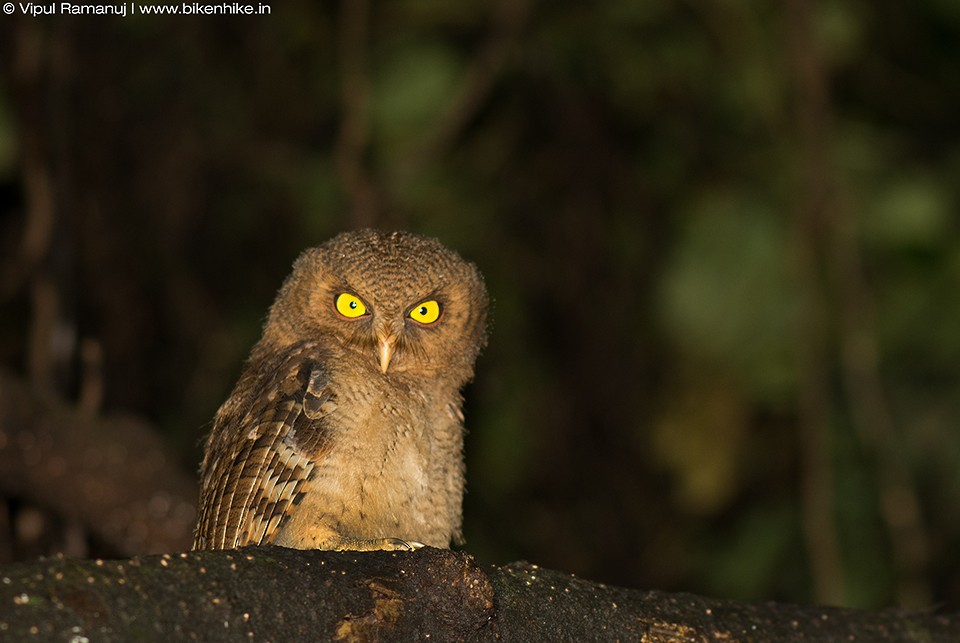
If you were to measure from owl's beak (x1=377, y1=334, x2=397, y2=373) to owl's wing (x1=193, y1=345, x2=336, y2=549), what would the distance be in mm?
166

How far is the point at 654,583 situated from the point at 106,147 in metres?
3.21

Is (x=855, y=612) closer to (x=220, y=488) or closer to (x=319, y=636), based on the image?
(x=319, y=636)

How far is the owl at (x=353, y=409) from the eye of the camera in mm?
2932

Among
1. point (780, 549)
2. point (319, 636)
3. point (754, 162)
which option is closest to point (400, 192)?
point (754, 162)

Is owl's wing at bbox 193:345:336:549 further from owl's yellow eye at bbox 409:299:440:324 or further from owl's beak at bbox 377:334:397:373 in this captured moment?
owl's yellow eye at bbox 409:299:440:324

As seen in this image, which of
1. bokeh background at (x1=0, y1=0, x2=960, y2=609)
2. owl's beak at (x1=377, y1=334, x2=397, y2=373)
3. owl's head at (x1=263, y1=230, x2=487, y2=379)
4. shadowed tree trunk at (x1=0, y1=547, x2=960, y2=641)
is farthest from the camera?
bokeh background at (x1=0, y1=0, x2=960, y2=609)

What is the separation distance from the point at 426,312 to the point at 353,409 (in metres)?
0.65

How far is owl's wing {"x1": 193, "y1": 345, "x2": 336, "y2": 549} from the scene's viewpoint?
295 centimetres

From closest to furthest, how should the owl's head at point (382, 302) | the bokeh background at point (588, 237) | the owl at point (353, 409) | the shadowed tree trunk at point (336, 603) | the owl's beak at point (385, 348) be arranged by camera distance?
the shadowed tree trunk at point (336, 603) → the owl at point (353, 409) → the owl's beak at point (385, 348) → the owl's head at point (382, 302) → the bokeh background at point (588, 237)

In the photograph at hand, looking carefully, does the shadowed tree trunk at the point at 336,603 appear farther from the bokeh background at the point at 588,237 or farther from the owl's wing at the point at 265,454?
the bokeh background at the point at 588,237

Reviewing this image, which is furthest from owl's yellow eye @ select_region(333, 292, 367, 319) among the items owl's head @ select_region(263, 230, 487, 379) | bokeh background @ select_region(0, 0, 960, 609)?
bokeh background @ select_region(0, 0, 960, 609)

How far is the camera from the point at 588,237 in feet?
19.0

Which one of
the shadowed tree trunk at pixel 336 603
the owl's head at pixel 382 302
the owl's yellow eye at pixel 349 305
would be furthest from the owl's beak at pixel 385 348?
the shadowed tree trunk at pixel 336 603

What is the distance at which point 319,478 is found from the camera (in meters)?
2.92
